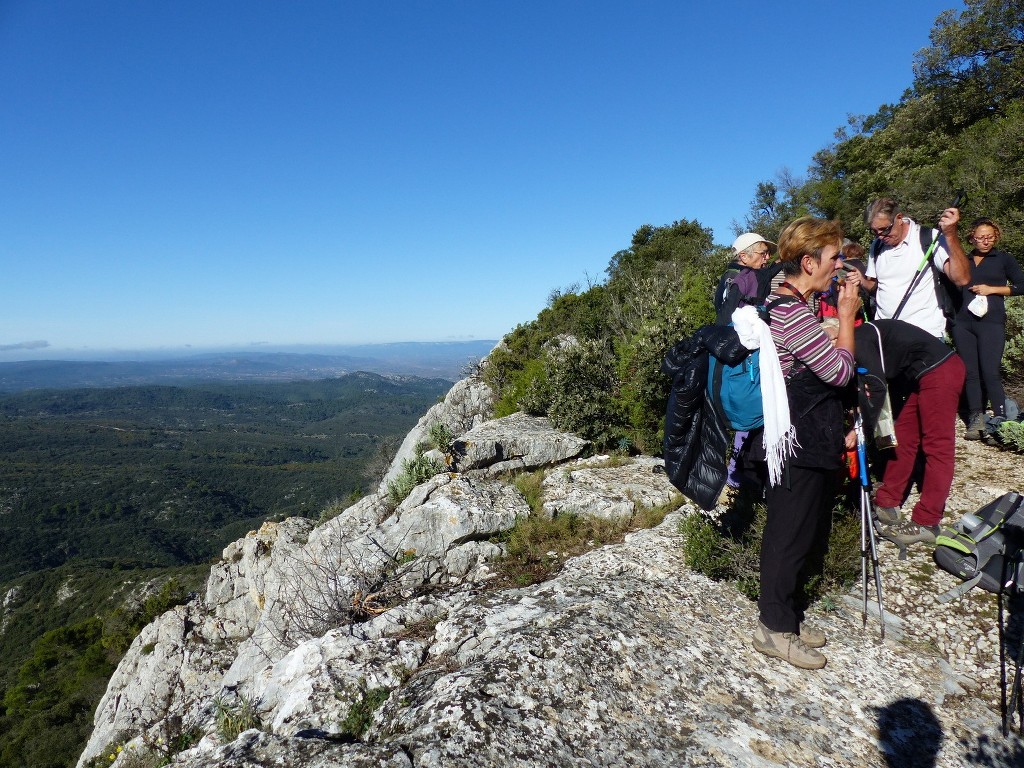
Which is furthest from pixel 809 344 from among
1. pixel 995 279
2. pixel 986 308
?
pixel 995 279

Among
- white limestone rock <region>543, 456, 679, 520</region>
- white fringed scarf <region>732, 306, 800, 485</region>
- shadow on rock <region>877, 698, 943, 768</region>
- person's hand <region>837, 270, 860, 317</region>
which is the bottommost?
shadow on rock <region>877, 698, 943, 768</region>

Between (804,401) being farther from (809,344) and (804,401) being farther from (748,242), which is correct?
(748,242)

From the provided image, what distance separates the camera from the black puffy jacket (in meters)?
3.13

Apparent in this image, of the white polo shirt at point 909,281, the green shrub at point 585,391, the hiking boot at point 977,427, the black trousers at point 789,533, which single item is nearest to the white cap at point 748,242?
the white polo shirt at point 909,281

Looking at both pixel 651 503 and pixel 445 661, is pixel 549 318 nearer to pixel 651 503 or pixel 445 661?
pixel 651 503

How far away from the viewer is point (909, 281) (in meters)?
4.50

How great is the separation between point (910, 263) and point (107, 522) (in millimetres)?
131722

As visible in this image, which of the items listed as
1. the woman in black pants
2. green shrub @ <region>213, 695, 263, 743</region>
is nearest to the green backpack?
the woman in black pants

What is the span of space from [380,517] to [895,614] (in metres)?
6.92

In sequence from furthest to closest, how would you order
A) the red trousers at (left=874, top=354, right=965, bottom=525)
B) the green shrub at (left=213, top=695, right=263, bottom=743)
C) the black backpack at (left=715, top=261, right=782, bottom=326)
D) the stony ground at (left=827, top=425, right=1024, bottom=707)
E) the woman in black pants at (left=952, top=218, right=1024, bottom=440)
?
the woman in black pants at (left=952, top=218, right=1024, bottom=440) < the red trousers at (left=874, top=354, right=965, bottom=525) < the black backpack at (left=715, top=261, right=782, bottom=326) < the green shrub at (left=213, top=695, right=263, bottom=743) < the stony ground at (left=827, top=425, right=1024, bottom=707)

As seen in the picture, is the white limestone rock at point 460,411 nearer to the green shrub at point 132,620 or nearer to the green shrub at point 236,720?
the green shrub at point 236,720

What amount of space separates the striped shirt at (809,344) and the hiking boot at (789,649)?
1.64 meters

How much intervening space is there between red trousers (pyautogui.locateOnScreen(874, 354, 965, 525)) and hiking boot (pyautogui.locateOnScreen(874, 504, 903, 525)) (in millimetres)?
108

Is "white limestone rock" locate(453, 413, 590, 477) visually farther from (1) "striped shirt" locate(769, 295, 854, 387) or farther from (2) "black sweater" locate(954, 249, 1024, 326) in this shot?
(1) "striped shirt" locate(769, 295, 854, 387)
